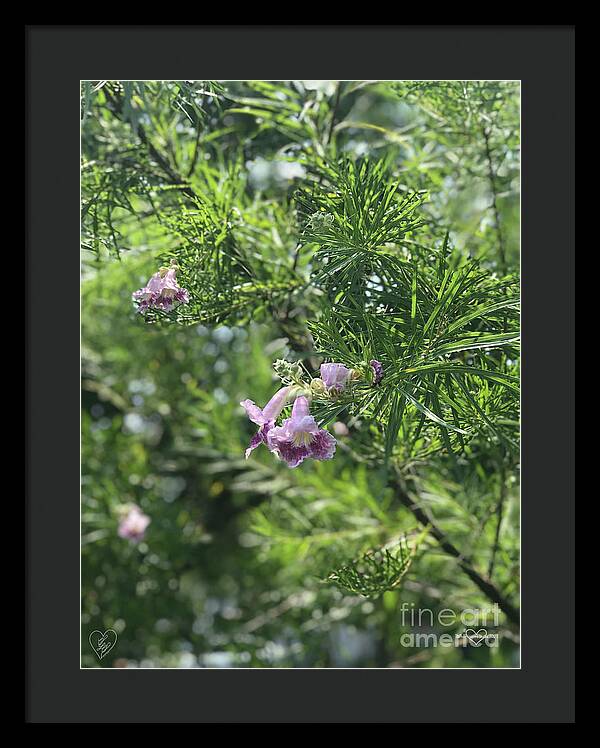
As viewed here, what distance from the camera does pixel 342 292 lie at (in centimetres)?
66

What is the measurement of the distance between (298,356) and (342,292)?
0.07 meters

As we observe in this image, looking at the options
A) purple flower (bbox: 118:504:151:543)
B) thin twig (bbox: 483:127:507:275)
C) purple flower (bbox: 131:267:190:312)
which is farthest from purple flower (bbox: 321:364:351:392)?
purple flower (bbox: 118:504:151:543)

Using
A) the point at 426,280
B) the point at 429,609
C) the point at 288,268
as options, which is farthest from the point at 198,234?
the point at 429,609

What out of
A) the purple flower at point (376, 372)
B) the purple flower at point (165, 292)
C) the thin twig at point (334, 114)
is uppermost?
the thin twig at point (334, 114)

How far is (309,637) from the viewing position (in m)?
1.09

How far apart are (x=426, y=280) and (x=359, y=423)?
0.15 meters

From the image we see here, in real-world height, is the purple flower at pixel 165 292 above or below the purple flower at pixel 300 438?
above

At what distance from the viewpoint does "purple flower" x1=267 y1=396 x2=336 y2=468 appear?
0.56 metres

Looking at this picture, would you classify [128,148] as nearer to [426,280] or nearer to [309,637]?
[426,280]

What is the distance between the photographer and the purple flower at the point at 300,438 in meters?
0.56

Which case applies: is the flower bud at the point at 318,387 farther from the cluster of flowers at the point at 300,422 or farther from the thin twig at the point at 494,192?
the thin twig at the point at 494,192

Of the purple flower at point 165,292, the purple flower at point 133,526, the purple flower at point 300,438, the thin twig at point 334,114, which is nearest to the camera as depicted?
the purple flower at point 300,438

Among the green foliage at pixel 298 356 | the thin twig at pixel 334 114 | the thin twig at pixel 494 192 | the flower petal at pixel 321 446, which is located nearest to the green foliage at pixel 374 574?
the green foliage at pixel 298 356

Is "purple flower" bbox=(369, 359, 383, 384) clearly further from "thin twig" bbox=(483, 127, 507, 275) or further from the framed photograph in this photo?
"thin twig" bbox=(483, 127, 507, 275)
